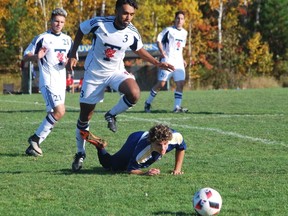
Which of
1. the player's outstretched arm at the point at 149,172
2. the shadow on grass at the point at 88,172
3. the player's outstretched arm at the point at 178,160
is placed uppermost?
the player's outstretched arm at the point at 178,160

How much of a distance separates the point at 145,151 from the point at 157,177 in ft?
1.05

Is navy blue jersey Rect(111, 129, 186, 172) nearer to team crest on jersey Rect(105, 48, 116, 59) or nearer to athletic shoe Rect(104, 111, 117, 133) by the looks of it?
athletic shoe Rect(104, 111, 117, 133)

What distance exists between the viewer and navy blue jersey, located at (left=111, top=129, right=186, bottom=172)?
760cm

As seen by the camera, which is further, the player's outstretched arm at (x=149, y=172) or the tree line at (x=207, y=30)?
the tree line at (x=207, y=30)

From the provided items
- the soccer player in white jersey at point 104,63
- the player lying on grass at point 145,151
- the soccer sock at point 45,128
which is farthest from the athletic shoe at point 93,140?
the soccer sock at point 45,128

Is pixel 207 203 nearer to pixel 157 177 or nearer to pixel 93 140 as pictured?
pixel 157 177

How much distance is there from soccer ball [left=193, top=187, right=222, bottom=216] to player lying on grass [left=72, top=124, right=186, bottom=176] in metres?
1.52

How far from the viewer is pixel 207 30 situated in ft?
170

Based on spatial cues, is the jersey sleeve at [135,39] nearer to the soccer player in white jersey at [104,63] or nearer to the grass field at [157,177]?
the soccer player in white jersey at [104,63]

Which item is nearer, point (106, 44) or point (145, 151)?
point (145, 151)

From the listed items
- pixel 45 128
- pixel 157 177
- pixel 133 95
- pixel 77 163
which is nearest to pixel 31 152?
pixel 45 128

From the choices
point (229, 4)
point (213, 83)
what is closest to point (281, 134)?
point (213, 83)

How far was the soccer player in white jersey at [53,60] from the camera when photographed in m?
10.2

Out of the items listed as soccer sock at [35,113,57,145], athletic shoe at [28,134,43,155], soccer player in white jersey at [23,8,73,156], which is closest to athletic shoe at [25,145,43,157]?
athletic shoe at [28,134,43,155]
